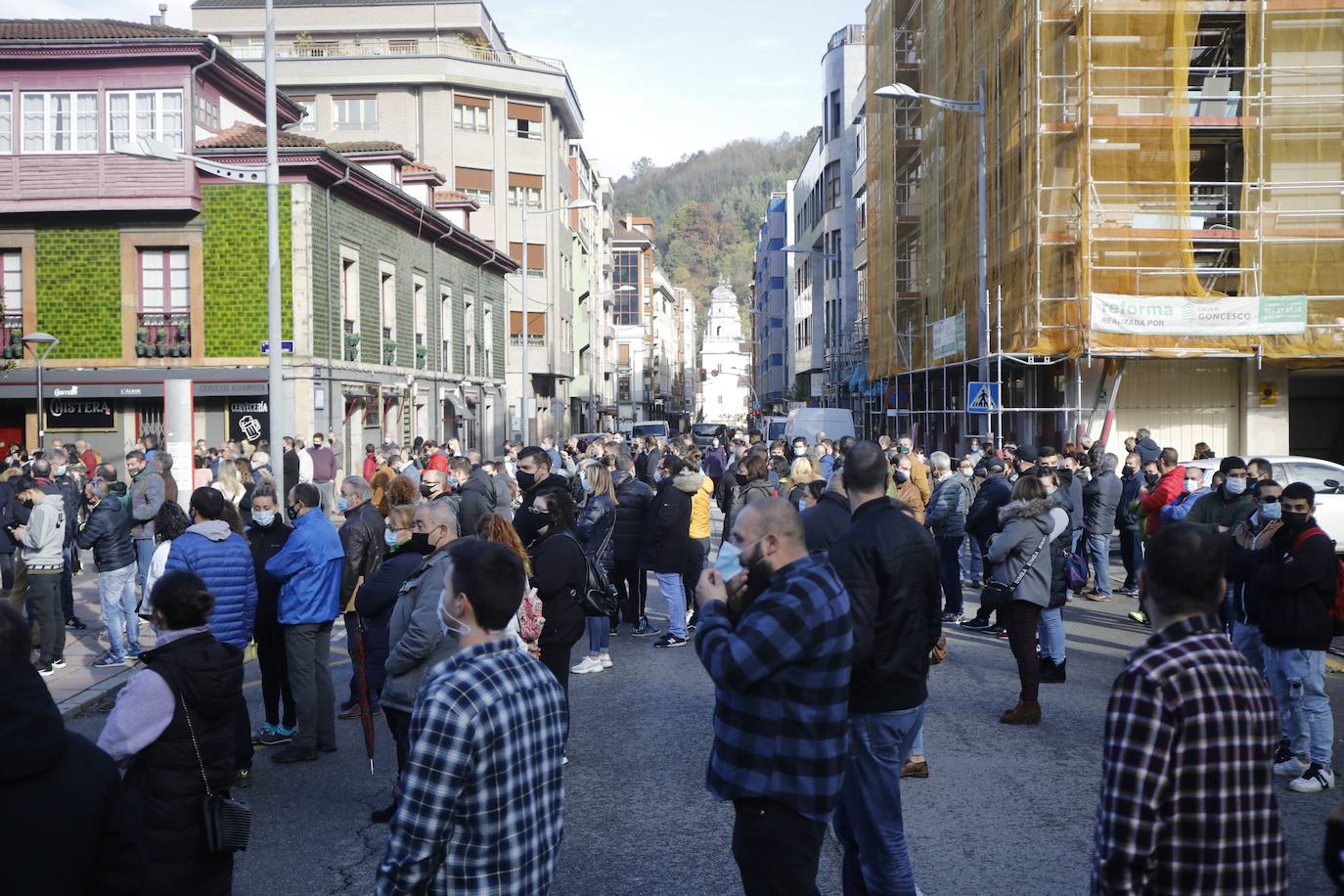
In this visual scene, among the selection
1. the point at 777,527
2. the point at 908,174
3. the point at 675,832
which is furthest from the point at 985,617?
the point at 908,174

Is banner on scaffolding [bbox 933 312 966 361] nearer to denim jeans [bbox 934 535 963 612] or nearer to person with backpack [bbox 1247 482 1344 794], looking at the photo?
denim jeans [bbox 934 535 963 612]

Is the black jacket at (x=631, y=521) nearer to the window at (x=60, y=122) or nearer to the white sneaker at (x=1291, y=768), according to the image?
the white sneaker at (x=1291, y=768)

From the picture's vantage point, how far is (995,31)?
24.3 meters

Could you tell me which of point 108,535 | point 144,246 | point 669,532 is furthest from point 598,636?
point 144,246

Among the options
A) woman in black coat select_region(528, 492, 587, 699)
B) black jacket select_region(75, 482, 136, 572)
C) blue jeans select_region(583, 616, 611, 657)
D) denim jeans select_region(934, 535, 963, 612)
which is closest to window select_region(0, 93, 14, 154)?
black jacket select_region(75, 482, 136, 572)

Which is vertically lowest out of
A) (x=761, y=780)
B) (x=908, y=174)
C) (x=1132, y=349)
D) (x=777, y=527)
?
(x=761, y=780)

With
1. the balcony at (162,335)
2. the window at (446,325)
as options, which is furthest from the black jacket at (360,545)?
the window at (446,325)

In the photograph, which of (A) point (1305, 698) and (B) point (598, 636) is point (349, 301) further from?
(A) point (1305, 698)

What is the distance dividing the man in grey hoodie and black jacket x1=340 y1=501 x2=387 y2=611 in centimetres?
351

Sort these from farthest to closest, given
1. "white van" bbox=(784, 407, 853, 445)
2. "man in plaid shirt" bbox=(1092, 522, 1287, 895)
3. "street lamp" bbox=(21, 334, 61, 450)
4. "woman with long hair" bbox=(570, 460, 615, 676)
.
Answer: "white van" bbox=(784, 407, 853, 445) → "street lamp" bbox=(21, 334, 61, 450) → "woman with long hair" bbox=(570, 460, 615, 676) → "man in plaid shirt" bbox=(1092, 522, 1287, 895)

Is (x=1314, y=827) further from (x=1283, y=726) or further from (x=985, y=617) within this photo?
(x=985, y=617)

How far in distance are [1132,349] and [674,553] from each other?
1343 centimetres

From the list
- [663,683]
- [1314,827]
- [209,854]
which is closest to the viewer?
[209,854]

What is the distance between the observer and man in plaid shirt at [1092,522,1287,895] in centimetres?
291
